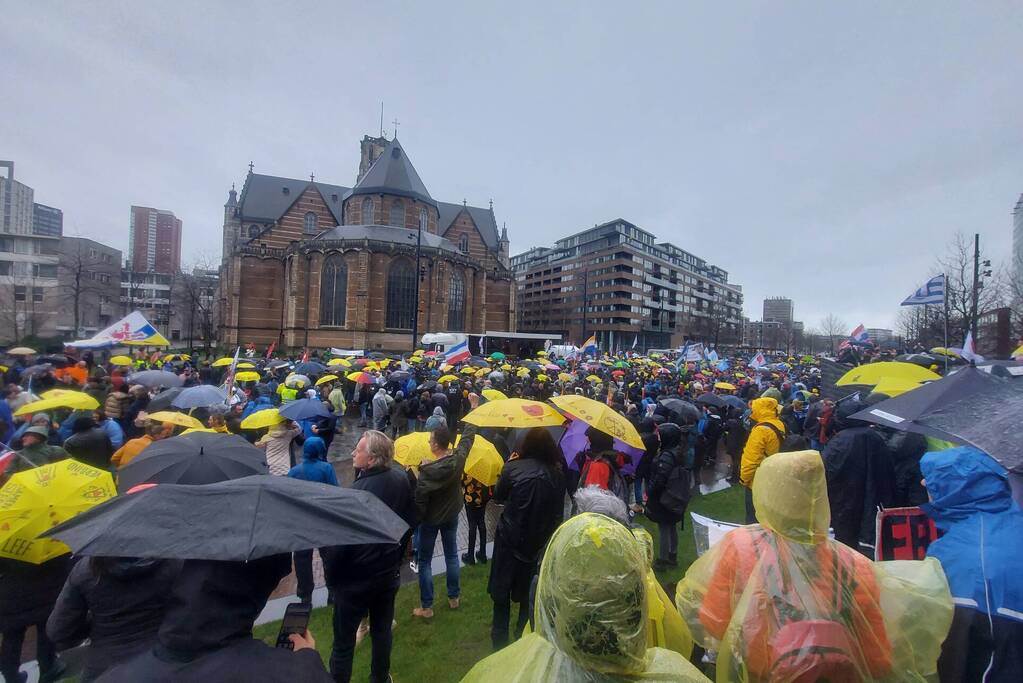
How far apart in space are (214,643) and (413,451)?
11.7 feet

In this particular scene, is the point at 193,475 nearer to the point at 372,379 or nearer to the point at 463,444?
the point at 463,444

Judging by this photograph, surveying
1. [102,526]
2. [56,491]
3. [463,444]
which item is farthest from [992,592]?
[56,491]

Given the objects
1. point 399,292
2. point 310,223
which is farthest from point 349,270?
point 310,223

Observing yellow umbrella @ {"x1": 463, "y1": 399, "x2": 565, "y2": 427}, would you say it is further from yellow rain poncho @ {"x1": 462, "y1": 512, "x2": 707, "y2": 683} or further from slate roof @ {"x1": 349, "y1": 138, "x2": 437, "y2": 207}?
slate roof @ {"x1": 349, "y1": 138, "x2": 437, "y2": 207}

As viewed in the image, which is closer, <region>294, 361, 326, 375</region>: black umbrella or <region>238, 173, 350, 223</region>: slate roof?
<region>294, 361, 326, 375</region>: black umbrella

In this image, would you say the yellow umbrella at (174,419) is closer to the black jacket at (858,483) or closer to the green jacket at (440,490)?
the green jacket at (440,490)

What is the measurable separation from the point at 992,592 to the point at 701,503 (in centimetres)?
645

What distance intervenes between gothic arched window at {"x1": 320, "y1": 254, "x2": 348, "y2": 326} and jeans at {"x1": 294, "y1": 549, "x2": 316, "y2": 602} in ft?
140

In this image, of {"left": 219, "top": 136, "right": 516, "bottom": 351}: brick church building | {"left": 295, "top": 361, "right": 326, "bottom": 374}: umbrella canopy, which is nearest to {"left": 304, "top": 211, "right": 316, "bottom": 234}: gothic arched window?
{"left": 219, "top": 136, "right": 516, "bottom": 351}: brick church building

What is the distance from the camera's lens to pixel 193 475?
11.7 ft

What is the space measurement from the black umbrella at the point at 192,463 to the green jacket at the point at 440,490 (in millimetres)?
1312

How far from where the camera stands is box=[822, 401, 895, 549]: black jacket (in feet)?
15.0

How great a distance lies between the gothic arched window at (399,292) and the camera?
45906mm

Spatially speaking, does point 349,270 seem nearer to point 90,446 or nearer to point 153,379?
point 153,379
